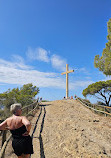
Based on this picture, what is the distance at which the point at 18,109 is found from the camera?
2918 millimetres

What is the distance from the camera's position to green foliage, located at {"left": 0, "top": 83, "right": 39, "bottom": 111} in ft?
78.6

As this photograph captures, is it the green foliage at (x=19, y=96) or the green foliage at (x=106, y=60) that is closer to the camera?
the green foliage at (x=106, y=60)

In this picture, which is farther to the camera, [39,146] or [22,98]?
[22,98]

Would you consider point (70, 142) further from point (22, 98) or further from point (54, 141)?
point (22, 98)

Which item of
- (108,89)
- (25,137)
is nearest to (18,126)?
(25,137)

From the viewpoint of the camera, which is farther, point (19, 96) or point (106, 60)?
point (19, 96)

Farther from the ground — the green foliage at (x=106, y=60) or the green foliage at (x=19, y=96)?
the green foliage at (x=106, y=60)

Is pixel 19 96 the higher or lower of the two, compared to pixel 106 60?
lower

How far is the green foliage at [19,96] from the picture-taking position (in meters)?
24.0

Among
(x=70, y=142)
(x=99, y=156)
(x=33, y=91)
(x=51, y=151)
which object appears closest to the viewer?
(x=99, y=156)

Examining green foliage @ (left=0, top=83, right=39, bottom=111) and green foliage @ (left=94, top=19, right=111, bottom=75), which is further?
green foliage @ (left=0, top=83, right=39, bottom=111)

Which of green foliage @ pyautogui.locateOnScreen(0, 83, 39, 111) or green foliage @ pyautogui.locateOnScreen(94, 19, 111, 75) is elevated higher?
green foliage @ pyautogui.locateOnScreen(94, 19, 111, 75)

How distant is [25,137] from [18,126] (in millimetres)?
339

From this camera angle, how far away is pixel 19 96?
25.3 meters
